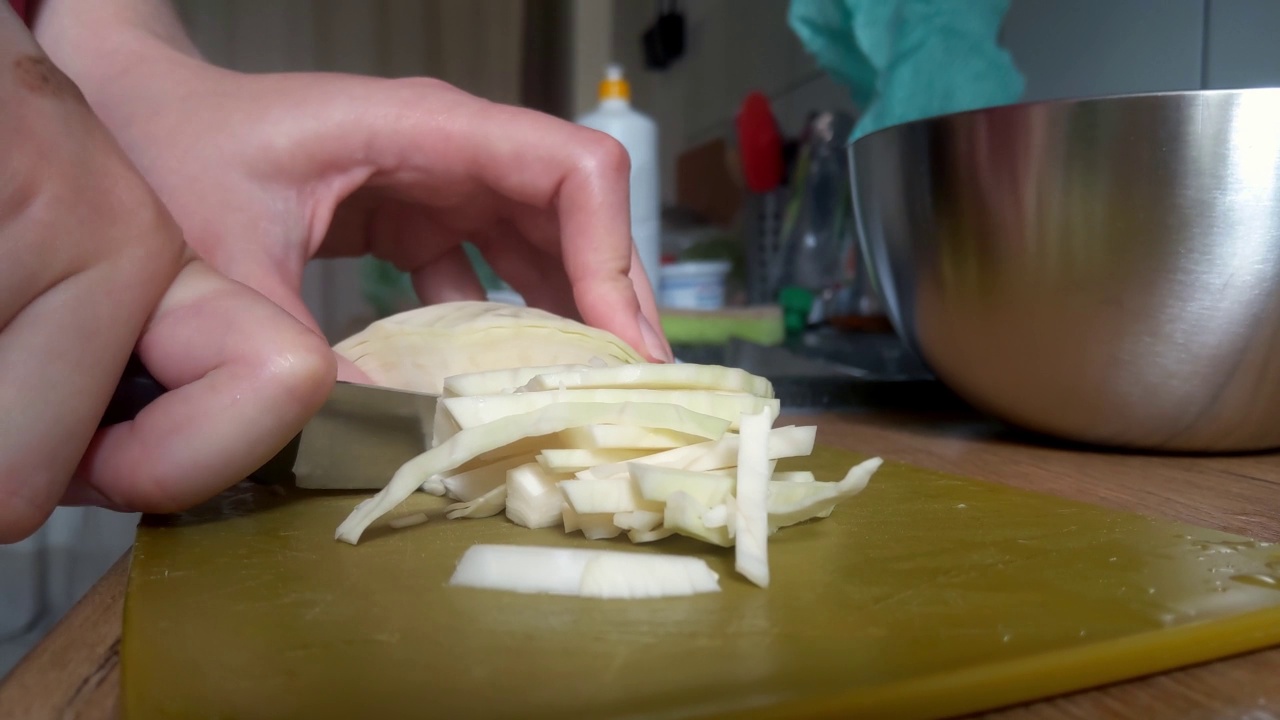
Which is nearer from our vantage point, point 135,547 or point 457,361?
point 135,547

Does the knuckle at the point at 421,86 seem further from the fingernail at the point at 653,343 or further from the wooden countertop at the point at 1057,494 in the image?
the wooden countertop at the point at 1057,494

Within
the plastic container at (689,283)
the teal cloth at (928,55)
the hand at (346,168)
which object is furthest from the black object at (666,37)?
the hand at (346,168)

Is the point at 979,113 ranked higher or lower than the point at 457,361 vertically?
higher

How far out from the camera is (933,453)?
2.46 feet

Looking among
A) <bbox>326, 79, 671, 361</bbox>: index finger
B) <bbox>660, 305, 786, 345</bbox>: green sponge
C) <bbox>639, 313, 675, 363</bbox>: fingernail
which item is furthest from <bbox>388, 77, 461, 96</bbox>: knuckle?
<bbox>660, 305, 786, 345</bbox>: green sponge

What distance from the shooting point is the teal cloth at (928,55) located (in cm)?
120

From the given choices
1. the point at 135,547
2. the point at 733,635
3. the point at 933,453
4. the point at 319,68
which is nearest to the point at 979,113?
the point at 933,453

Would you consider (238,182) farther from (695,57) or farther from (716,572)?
(695,57)

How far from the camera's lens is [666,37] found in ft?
10.4

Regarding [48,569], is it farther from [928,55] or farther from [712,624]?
[928,55]

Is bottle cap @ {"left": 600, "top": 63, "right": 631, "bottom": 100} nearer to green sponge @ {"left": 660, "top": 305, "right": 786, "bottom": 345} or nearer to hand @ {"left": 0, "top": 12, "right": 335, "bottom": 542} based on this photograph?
green sponge @ {"left": 660, "top": 305, "right": 786, "bottom": 345}

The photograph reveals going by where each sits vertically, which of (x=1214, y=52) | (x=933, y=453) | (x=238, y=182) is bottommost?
(x=933, y=453)

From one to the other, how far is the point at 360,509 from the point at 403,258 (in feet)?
2.14

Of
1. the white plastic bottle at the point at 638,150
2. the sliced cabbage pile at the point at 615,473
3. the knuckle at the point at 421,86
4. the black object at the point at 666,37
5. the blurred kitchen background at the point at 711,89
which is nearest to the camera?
the sliced cabbage pile at the point at 615,473
